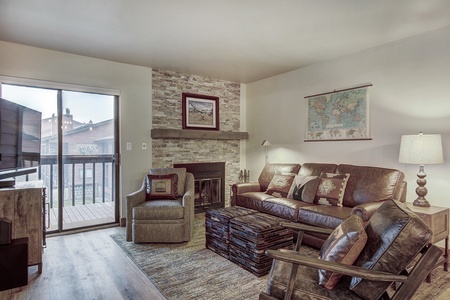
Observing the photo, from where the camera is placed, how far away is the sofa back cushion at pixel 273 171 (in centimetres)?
426

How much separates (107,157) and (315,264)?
3.73m

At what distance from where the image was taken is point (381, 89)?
3.48m

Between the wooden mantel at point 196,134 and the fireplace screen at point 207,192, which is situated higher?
the wooden mantel at point 196,134

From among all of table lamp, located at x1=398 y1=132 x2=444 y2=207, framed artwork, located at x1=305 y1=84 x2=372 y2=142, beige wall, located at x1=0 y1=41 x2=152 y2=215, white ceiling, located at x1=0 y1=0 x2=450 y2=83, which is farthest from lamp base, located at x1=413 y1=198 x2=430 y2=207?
beige wall, located at x1=0 y1=41 x2=152 y2=215

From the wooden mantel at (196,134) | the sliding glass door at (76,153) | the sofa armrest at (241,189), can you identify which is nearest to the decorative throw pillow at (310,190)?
the sofa armrest at (241,189)

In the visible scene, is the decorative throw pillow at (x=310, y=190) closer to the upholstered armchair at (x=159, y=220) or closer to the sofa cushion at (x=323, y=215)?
the sofa cushion at (x=323, y=215)

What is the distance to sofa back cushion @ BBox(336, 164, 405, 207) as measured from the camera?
308 centimetres

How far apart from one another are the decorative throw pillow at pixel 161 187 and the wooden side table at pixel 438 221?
288 centimetres

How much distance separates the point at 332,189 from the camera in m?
3.36

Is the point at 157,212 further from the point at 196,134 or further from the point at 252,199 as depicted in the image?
the point at 196,134

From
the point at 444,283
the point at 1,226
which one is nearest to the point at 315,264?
the point at 444,283

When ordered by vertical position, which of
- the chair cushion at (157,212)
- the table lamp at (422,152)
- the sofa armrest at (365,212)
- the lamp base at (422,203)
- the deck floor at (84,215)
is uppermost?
the table lamp at (422,152)

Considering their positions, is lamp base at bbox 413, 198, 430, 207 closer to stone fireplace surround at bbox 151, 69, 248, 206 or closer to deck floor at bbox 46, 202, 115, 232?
stone fireplace surround at bbox 151, 69, 248, 206

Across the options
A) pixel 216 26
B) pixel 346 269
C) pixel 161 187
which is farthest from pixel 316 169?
pixel 346 269
